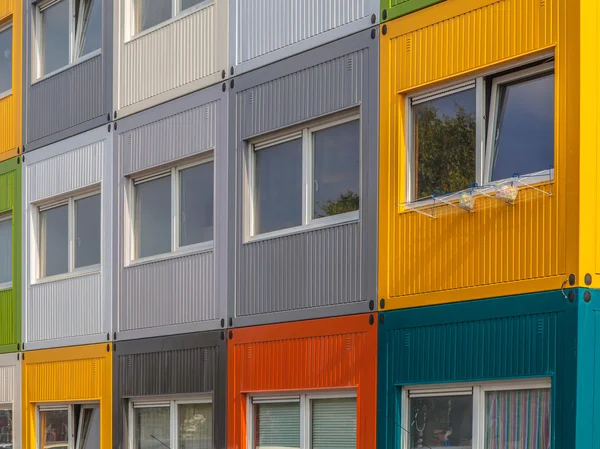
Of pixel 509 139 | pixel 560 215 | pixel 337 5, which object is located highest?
pixel 337 5

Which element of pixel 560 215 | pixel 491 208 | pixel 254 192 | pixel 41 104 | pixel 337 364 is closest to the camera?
pixel 560 215

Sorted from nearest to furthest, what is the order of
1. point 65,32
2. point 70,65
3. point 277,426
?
point 277,426, point 70,65, point 65,32

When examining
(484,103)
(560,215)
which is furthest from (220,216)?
(560,215)

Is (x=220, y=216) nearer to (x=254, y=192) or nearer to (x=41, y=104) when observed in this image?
(x=254, y=192)

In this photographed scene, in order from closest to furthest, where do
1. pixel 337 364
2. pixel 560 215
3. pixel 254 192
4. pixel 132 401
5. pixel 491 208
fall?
pixel 560 215 < pixel 491 208 < pixel 337 364 < pixel 254 192 < pixel 132 401

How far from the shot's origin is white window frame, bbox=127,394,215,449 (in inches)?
606

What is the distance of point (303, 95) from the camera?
1396 centimetres

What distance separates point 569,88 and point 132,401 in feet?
26.5

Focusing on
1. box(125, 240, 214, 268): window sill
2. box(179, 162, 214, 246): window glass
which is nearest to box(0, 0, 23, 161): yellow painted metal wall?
box(125, 240, 214, 268): window sill

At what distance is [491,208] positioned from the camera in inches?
451

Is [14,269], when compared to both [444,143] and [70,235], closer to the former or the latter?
[70,235]

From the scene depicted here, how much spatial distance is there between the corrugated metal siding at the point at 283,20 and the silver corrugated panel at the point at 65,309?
4.28 metres

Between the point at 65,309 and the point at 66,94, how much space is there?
10.1 feet

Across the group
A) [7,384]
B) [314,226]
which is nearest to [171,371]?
[314,226]
